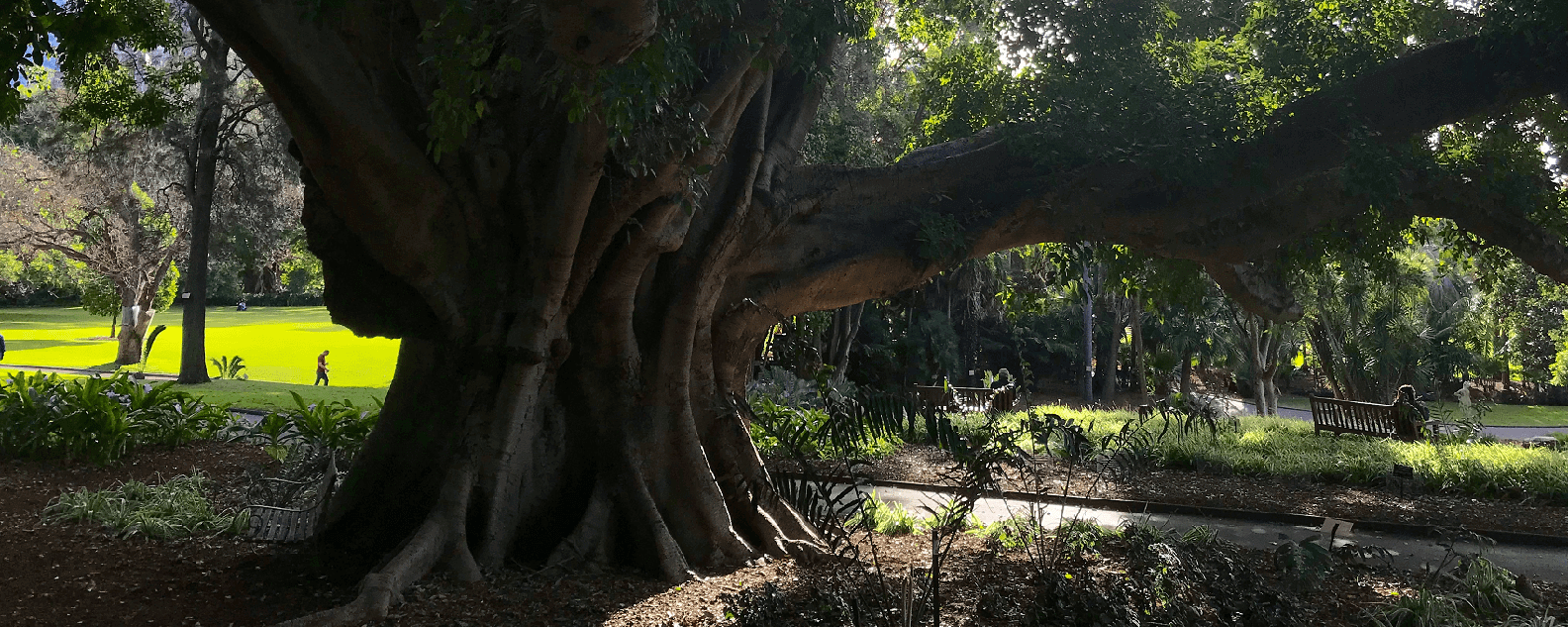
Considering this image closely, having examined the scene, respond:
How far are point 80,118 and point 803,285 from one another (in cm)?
882

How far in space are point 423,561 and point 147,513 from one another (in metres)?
3.06

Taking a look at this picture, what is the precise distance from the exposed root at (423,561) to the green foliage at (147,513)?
7.36 ft

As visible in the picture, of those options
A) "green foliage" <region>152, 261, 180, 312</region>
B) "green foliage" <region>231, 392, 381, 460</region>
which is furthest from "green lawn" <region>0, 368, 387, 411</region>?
"green foliage" <region>152, 261, 180, 312</region>

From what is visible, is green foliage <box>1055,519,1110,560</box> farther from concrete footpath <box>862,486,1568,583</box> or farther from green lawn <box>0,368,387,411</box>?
green lawn <box>0,368,387,411</box>

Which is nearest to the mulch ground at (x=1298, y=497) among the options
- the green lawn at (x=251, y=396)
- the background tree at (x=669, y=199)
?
the background tree at (x=669, y=199)

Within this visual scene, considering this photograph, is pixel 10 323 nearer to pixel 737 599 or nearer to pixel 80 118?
pixel 80 118

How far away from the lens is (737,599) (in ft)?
15.6

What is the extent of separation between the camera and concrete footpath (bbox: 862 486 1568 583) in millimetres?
7598

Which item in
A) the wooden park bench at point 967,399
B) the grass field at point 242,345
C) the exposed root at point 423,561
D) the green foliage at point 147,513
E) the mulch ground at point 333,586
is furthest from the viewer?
the grass field at point 242,345

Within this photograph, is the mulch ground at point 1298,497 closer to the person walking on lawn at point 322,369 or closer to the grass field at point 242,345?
the grass field at point 242,345

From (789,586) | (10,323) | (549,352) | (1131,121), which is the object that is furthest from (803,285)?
(10,323)

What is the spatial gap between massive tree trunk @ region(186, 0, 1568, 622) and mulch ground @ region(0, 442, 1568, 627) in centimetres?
24

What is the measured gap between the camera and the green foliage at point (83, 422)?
28.6 ft

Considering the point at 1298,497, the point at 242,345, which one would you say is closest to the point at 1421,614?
the point at 1298,497
